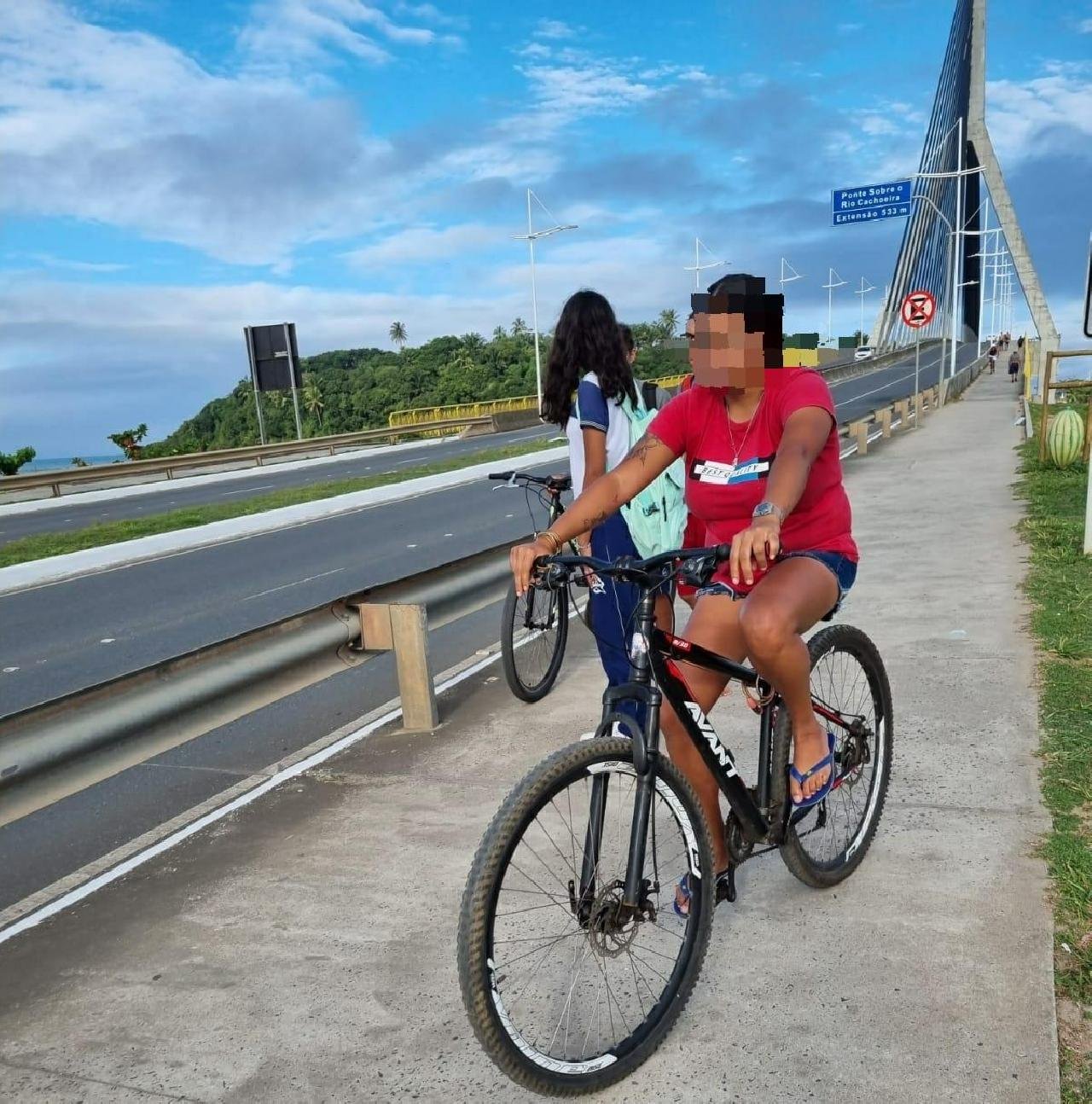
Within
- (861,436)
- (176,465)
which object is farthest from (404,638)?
(176,465)

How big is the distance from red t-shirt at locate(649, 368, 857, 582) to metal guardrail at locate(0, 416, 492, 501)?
82.4 feet

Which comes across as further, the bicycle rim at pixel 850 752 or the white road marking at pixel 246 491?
the white road marking at pixel 246 491

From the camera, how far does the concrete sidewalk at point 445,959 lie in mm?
2535

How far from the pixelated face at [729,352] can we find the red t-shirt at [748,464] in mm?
82

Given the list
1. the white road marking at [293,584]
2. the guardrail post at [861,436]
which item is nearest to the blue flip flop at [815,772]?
the white road marking at [293,584]

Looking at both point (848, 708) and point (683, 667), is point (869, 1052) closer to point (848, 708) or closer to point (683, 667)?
point (683, 667)

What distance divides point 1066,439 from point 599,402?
1239 centimetres

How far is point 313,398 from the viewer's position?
10844cm

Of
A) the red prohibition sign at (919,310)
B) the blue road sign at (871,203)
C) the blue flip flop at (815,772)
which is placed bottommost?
the blue flip flop at (815,772)

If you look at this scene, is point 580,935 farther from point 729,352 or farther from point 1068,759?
point 1068,759

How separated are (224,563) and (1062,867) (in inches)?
408

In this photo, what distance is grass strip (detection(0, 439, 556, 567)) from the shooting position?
15.0m

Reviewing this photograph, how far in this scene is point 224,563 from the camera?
12.1m

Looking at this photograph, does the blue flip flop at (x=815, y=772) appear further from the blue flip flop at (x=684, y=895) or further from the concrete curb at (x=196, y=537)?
the concrete curb at (x=196, y=537)
